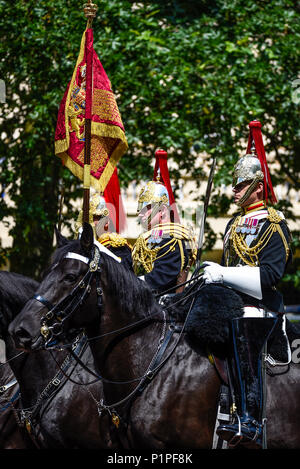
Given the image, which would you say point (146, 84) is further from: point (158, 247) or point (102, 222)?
point (158, 247)

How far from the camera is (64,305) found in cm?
434

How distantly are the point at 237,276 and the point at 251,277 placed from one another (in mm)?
96

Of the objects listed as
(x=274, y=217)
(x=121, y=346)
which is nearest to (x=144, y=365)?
(x=121, y=346)

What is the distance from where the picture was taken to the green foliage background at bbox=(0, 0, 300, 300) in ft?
35.8

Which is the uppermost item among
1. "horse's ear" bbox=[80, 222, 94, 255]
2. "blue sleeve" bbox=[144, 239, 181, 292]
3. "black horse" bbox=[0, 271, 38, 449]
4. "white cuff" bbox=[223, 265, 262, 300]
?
"horse's ear" bbox=[80, 222, 94, 255]

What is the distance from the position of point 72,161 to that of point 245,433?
2742 mm

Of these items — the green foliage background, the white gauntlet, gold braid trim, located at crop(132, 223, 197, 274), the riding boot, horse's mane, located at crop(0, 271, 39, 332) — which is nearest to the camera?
the riding boot

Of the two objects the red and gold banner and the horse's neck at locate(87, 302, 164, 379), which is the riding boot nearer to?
the horse's neck at locate(87, 302, 164, 379)

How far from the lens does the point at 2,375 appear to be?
604 cm

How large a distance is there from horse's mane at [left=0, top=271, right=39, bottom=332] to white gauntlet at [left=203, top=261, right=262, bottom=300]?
1.65 m

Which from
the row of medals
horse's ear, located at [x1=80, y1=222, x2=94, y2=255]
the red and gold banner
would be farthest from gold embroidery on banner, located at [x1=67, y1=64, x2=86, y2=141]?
horse's ear, located at [x1=80, y1=222, x2=94, y2=255]

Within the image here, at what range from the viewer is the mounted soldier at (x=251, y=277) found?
4.64 m

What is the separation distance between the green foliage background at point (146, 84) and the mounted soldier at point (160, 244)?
417cm

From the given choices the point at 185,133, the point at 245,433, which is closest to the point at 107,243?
the point at 245,433
